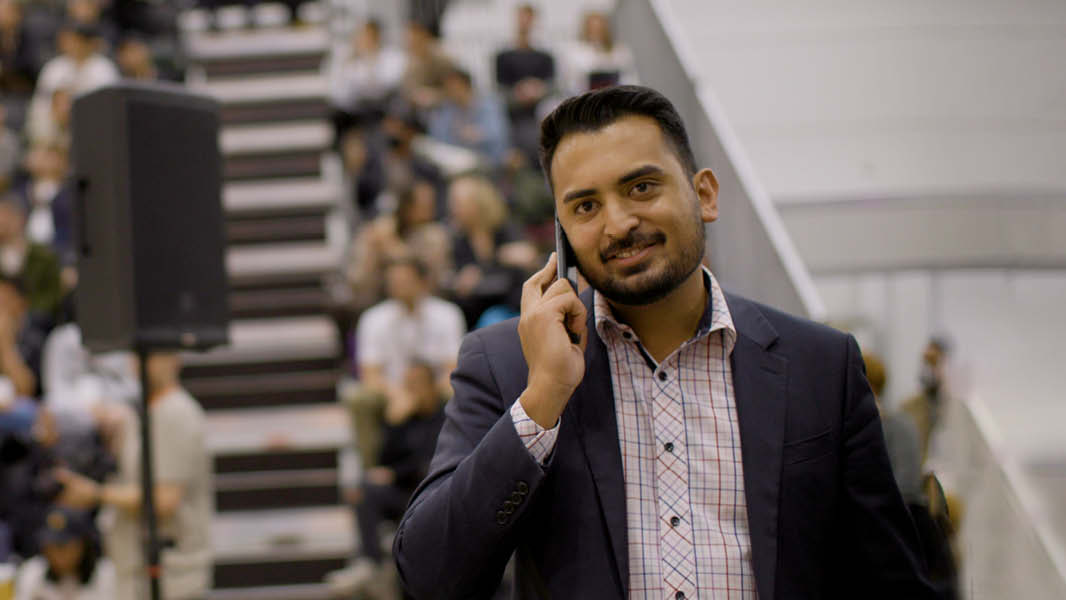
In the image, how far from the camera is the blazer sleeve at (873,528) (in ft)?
5.77

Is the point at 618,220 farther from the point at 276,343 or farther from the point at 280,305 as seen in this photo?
the point at 280,305

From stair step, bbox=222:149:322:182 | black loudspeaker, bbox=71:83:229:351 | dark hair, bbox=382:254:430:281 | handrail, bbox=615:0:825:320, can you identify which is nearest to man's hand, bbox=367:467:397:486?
dark hair, bbox=382:254:430:281

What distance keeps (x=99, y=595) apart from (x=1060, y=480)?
14.7 ft

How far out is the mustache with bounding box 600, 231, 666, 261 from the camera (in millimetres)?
1750

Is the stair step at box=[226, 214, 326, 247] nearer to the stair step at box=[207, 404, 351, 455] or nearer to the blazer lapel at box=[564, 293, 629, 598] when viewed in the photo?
the stair step at box=[207, 404, 351, 455]

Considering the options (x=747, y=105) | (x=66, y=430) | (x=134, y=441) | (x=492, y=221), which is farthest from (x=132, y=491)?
(x=747, y=105)

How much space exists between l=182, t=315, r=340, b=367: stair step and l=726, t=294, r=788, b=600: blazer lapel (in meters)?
6.38

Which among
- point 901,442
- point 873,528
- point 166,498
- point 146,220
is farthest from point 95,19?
point 873,528

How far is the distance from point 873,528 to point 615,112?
2.16ft

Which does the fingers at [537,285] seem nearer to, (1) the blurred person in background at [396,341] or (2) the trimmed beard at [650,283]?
(2) the trimmed beard at [650,283]

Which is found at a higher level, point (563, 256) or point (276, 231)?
point (276, 231)

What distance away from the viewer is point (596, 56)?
26.0 ft

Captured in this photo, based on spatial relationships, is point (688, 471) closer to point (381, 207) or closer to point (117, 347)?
point (117, 347)

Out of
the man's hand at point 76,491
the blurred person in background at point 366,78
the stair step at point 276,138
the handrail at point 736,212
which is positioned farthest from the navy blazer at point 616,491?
the stair step at point 276,138
